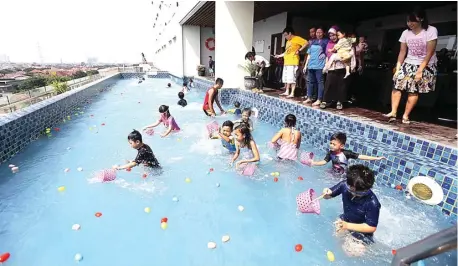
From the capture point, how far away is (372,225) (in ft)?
8.38

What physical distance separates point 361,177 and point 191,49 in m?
18.5

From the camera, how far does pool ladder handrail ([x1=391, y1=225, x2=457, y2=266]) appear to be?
1071 mm

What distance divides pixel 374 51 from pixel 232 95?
313 inches

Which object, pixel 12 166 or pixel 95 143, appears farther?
pixel 95 143

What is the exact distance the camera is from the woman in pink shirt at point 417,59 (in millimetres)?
4270

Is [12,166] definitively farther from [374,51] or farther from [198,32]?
[198,32]

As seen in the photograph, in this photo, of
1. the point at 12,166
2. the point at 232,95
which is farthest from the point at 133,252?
the point at 232,95

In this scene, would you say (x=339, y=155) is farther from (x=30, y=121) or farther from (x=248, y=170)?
(x=30, y=121)

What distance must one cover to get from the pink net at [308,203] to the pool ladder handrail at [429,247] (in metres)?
2.08

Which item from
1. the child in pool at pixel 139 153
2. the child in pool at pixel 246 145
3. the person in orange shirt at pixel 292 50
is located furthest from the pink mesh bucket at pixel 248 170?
the person in orange shirt at pixel 292 50

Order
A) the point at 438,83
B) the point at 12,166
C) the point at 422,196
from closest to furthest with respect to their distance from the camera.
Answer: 1. the point at 422,196
2. the point at 12,166
3. the point at 438,83

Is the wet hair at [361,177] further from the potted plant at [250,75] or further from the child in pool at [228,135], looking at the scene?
the potted plant at [250,75]

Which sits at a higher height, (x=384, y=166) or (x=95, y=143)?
(x=384, y=166)

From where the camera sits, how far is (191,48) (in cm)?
1917
